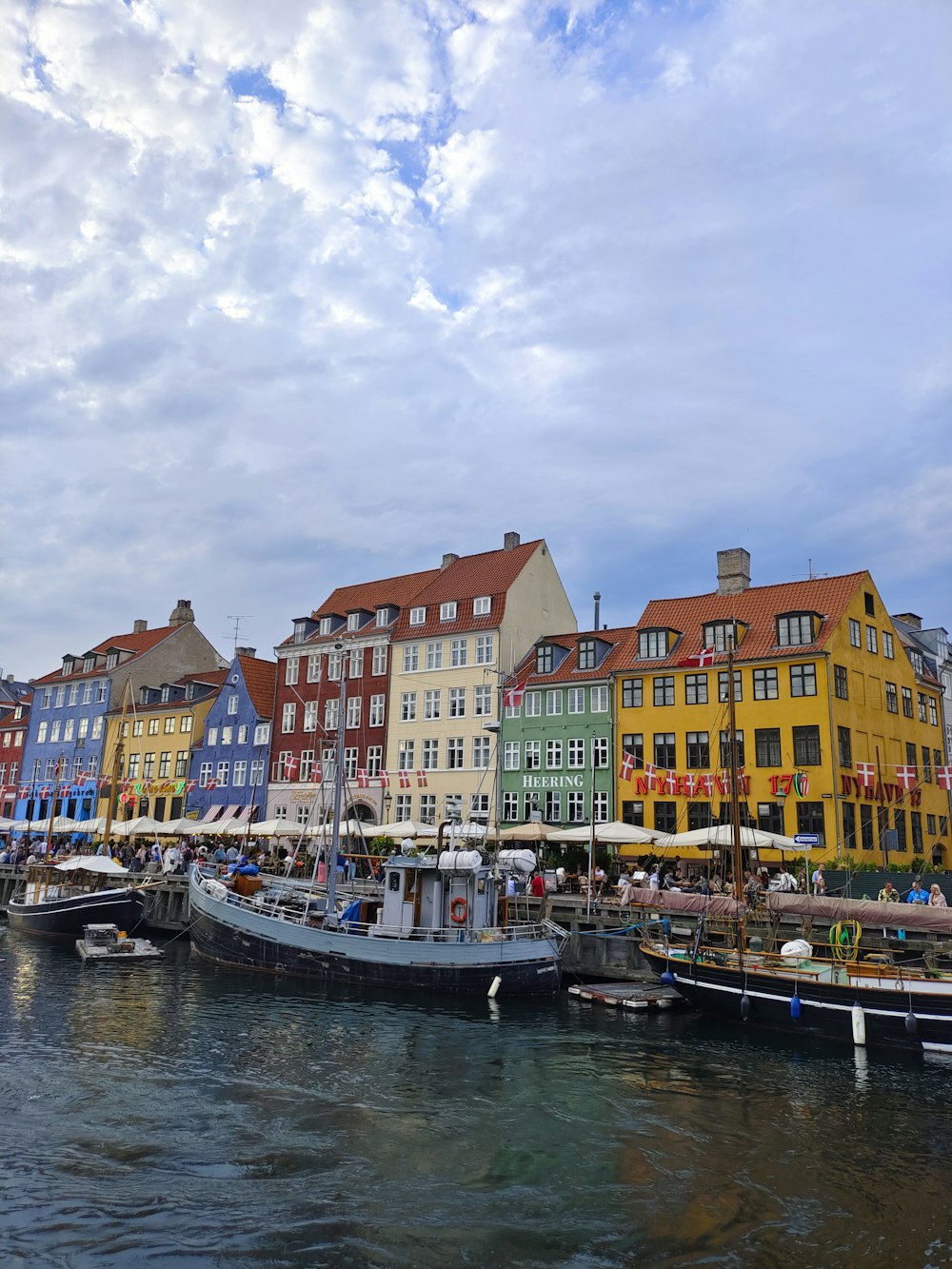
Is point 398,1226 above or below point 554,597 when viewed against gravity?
below

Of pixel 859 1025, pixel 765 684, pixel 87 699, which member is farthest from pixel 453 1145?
pixel 87 699

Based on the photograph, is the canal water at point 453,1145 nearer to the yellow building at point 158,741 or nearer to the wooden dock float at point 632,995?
the wooden dock float at point 632,995

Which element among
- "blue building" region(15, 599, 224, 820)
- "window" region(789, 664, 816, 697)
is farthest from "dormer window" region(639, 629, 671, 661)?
"blue building" region(15, 599, 224, 820)

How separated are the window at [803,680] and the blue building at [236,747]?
33.8 metres

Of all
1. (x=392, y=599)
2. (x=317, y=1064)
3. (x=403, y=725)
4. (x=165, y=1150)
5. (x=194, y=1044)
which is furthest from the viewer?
(x=392, y=599)

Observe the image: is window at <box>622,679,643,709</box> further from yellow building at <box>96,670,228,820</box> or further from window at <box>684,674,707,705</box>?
yellow building at <box>96,670,228,820</box>

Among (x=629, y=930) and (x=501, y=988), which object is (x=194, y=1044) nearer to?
(x=501, y=988)

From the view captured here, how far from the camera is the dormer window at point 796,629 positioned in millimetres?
45875

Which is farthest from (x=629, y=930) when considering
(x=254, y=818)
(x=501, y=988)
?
(x=254, y=818)

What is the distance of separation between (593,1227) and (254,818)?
5152 cm

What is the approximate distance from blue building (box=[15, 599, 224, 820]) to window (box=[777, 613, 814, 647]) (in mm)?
47636

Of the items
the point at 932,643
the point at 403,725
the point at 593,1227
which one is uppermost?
the point at 932,643

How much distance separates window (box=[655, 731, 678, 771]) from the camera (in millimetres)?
48281

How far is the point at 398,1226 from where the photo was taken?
12.6 m
